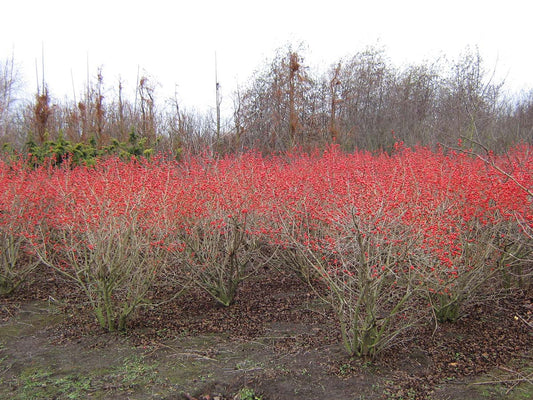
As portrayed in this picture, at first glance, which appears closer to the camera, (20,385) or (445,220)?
(20,385)

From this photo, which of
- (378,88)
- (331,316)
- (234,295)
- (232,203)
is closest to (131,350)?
(234,295)

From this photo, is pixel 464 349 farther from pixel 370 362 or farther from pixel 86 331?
pixel 86 331

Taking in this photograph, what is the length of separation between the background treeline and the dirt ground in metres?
8.94

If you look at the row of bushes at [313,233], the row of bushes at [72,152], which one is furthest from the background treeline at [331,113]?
the row of bushes at [313,233]

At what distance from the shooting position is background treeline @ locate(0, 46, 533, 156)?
15047 millimetres

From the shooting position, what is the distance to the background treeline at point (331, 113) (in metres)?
15.0

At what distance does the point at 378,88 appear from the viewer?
19.6 meters

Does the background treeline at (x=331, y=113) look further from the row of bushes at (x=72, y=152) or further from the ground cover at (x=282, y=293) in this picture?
the ground cover at (x=282, y=293)

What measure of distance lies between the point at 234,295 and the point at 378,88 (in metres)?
16.3

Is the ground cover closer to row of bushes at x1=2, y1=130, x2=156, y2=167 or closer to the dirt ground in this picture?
the dirt ground

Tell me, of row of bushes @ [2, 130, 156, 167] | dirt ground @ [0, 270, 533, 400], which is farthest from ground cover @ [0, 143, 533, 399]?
row of bushes @ [2, 130, 156, 167]

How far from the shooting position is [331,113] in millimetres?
18234

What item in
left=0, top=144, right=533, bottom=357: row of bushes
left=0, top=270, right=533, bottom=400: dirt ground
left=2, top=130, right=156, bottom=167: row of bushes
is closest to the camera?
left=0, top=270, right=533, bottom=400: dirt ground

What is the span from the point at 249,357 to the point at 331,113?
15262 mm
